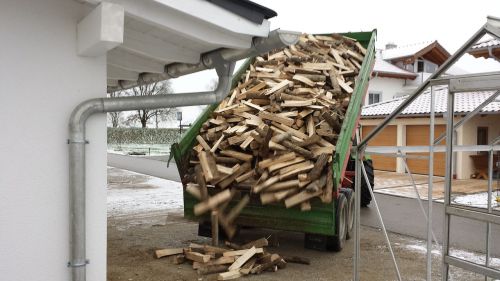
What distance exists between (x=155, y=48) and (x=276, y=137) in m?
2.67

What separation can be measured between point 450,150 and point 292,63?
211 inches

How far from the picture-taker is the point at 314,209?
6.12 m

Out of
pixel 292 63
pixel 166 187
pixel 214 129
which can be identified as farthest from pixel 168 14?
pixel 166 187

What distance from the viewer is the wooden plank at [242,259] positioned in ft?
19.6

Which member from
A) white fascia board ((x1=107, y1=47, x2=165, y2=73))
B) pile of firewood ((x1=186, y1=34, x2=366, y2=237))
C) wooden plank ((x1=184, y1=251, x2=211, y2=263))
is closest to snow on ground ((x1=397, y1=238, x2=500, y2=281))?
pile of firewood ((x1=186, y1=34, x2=366, y2=237))

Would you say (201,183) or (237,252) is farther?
(201,183)

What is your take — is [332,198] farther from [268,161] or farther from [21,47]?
[21,47]

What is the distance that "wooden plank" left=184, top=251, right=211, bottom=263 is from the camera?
6227mm

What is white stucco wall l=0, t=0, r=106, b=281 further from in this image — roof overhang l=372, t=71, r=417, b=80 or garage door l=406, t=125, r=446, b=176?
roof overhang l=372, t=71, r=417, b=80

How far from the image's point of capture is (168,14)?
11.0 ft

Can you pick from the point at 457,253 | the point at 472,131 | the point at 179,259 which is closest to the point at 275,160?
the point at 179,259

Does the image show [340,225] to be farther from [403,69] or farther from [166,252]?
[403,69]

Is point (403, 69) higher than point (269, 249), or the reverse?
point (403, 69)

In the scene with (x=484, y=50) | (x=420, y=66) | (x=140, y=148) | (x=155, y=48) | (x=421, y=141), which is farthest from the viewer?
(x=140, y=148)
